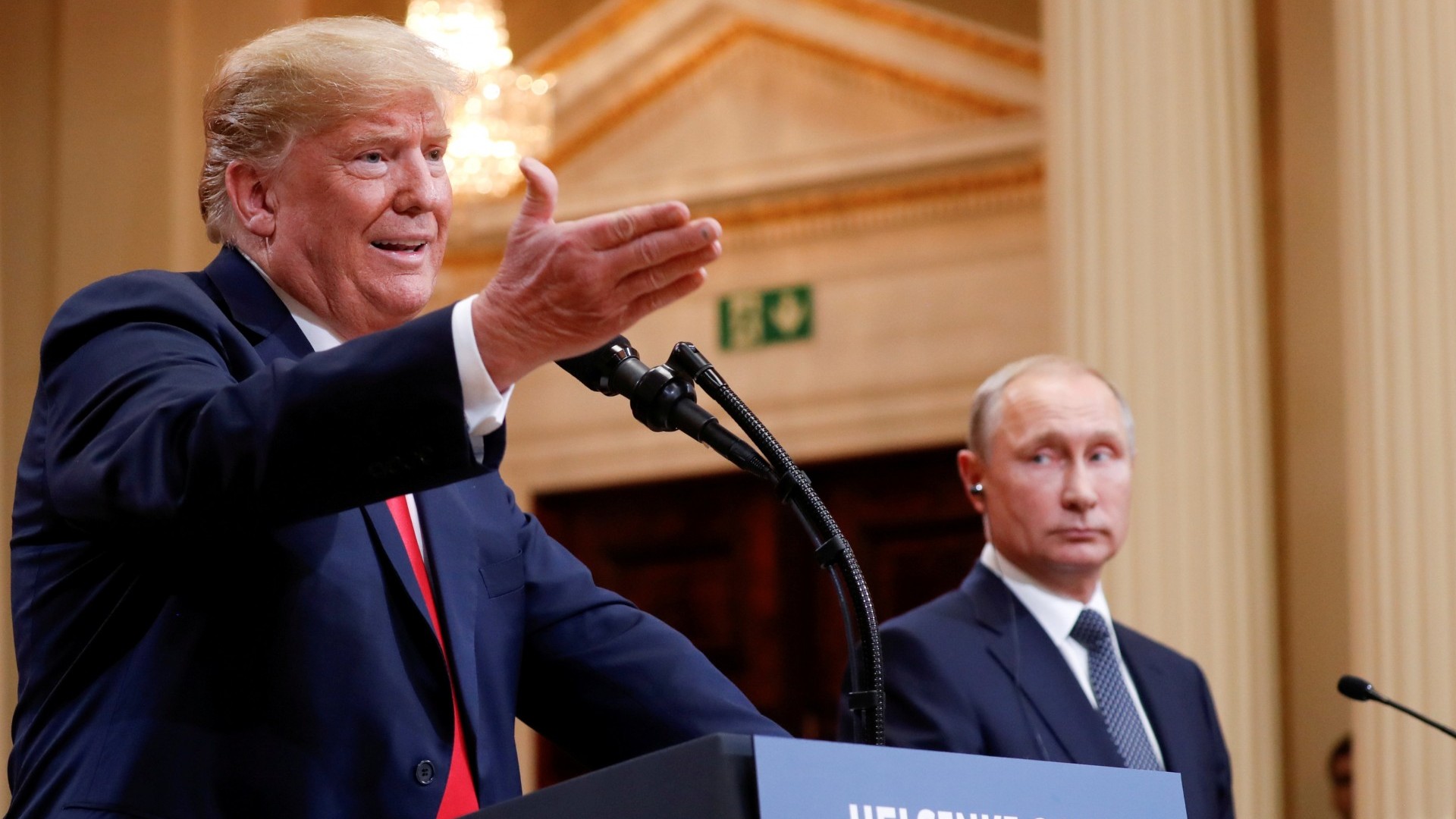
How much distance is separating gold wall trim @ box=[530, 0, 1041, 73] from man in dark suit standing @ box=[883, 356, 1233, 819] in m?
4.40

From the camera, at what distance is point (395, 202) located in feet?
5.94

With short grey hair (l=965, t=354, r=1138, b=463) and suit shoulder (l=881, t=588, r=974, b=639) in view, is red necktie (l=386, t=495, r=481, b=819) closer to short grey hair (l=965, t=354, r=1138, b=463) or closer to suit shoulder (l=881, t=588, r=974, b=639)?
suit shoulder (l=881, t=588, r=974, b=639)

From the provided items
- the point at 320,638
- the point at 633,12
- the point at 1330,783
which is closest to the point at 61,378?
the point at 320,638

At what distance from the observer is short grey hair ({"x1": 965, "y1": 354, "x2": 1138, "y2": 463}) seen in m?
3.46

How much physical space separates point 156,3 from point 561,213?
2.02m

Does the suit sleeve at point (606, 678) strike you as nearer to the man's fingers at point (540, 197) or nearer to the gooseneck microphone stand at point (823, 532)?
the gooseneck microphone stand at point (823, 532)

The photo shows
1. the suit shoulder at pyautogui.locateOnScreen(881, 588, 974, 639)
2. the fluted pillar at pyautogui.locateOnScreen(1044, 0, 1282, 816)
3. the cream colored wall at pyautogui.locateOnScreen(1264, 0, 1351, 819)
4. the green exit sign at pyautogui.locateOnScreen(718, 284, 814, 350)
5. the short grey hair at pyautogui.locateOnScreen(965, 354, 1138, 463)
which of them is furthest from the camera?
the green exit sign at pyautogui.locateOnScreen(718, 284, 814, 350)

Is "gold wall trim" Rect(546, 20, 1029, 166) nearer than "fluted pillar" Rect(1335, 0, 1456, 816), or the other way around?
"fluted pillar" Rect(1335, 0, 1456, 816)

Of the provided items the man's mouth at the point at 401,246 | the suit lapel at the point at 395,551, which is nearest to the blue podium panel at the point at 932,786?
the suit lapel at the point at 395,551

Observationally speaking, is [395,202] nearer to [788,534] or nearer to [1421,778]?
[1421,778]

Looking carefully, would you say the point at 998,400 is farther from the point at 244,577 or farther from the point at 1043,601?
the point at 244,577

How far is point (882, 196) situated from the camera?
7836 mm

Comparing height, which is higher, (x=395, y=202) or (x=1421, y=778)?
(x=395, y=202)

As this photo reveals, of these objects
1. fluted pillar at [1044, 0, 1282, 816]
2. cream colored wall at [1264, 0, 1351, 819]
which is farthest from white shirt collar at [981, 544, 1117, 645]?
cream colored wall at [1264, 0, 1351, 819]
